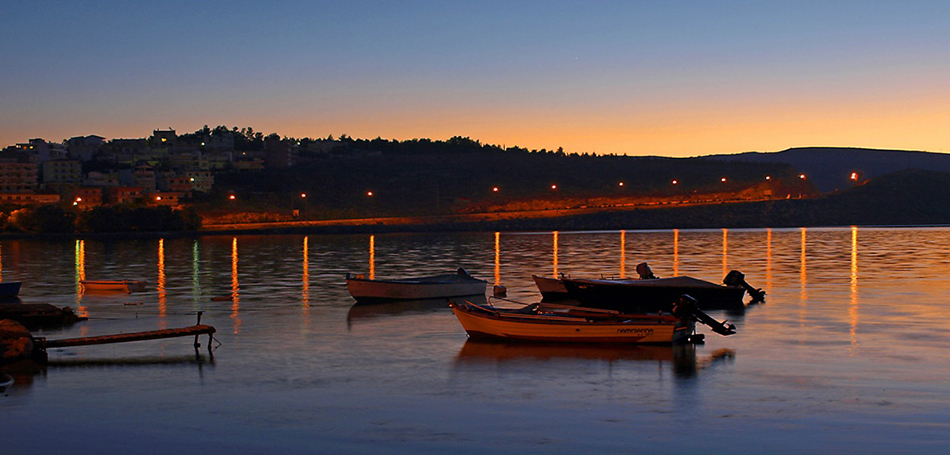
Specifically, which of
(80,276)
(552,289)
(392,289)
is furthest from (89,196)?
(552,289)

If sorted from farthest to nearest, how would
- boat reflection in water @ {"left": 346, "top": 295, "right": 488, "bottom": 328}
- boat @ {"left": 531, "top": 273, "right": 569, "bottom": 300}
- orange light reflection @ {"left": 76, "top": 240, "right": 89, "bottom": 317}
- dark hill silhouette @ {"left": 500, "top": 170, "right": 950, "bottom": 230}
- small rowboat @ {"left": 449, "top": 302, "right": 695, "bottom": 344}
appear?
1. dark hill silhouette @ {"left": 500, "top": 170, "right": 950, "bottom": 230}
2. boat @ {"left": 531, "top": 273, "right": 569, "bottom": 300}
3. orange light reflection @ {"left": 76, "top": 240, "right": 89, "bottom": 317}
4. boat reflection in water @ {"left": 346, "top": 295, "right": 488, "bottom": 328}
5. small rowboat @ {"left": 449, "top": 302, "right": 695, "bottom": 344}

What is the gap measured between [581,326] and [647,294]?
11.4 metres

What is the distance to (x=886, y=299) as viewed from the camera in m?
41.8

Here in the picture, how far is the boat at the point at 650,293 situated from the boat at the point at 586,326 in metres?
Result: 8.76

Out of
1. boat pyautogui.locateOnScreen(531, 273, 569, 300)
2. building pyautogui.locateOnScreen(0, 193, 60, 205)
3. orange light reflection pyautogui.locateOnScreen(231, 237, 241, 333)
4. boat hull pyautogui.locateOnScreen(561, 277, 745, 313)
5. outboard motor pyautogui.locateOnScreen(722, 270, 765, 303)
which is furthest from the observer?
building pyautogui.locateOnScreen(0, 193, 60, 205)

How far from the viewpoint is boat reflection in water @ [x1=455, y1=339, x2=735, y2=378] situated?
25797mm

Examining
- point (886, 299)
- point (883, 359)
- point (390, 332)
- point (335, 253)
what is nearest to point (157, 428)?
point (390, 332)

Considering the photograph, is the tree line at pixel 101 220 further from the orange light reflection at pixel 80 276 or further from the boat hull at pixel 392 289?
the boat hull at pixel 392 289

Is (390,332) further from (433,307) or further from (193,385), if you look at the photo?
(193,385)

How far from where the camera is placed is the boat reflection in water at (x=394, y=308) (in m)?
37.3

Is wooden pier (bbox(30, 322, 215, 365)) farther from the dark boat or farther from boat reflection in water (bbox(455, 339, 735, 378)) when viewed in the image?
the dark boat

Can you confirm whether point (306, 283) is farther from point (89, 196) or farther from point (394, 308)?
point (89, 196)

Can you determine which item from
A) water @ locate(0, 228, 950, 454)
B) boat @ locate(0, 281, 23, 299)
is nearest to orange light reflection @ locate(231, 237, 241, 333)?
water @ locate(0, 228, 950, 454)

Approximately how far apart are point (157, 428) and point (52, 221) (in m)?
140
